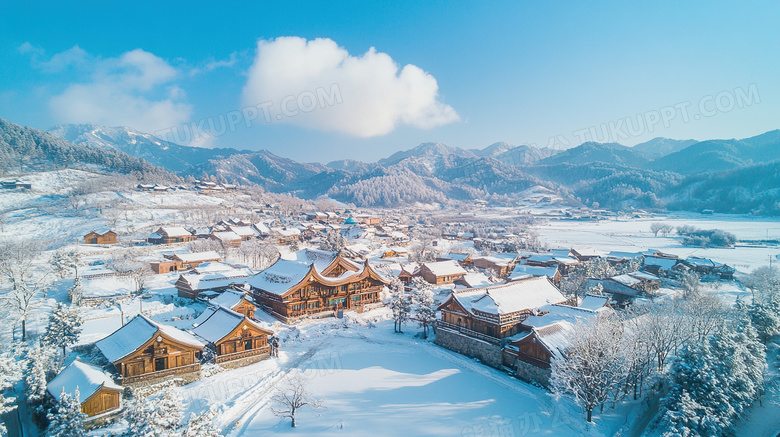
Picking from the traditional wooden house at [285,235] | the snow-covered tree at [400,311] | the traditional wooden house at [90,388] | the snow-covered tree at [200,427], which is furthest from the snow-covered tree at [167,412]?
the traditional wooden house at [285,235]

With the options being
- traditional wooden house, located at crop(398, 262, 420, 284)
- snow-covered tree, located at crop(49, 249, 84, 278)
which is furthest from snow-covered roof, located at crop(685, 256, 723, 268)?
snow-covered tree, located at crop(49, 249, 84, 278)

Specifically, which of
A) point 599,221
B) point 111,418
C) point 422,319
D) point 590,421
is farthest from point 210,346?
point 599,221

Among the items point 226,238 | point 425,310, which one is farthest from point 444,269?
point 226,238

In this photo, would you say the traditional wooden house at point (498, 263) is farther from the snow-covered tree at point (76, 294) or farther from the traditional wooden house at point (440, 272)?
the snow-covered tree at point (76, 294)

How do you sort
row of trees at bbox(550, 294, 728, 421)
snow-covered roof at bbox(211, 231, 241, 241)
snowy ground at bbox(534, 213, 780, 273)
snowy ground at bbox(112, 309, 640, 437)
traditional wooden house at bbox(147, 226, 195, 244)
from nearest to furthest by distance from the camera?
1. snowy ground at bbox(112, 309, 640, 437)
2. row of trees at bbox(550, 294, 728, 421)
3. traditional wooden house at bbox(147, 226, 195, 244)
4. snow-covered roof at bbox(211, 231, 241, 241)
5. snowy ground at bbox(534, 213, 780, 273)

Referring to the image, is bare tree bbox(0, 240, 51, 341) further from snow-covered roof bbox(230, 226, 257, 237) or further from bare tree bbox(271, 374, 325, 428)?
snow-covered roof bbox(230, 226, 257, 237)

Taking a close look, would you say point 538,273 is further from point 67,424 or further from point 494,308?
point 67,424
